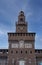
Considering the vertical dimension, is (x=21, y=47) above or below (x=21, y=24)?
below

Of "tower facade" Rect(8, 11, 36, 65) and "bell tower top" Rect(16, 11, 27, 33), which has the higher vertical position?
"bell tower top" Rect(16, 11, 27, 33)

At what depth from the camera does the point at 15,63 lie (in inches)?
1358

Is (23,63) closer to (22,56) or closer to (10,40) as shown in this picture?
(22,56)

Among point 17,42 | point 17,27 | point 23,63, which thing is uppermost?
point 17,27

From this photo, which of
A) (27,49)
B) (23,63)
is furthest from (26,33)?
(23,63)

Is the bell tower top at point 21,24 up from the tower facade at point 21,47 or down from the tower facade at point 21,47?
up

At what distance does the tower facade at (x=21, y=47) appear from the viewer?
34.7 metres

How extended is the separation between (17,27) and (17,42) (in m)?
3.95

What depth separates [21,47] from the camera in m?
35.5

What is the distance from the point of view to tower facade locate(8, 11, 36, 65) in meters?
34.7

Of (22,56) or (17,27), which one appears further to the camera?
(17,27)

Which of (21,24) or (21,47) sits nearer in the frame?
(21,47)

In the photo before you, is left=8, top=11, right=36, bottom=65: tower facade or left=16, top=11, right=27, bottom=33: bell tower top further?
left=16, top=11, right=27, bottom=33: bell tower top

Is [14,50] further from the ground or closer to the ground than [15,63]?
further from the ground
